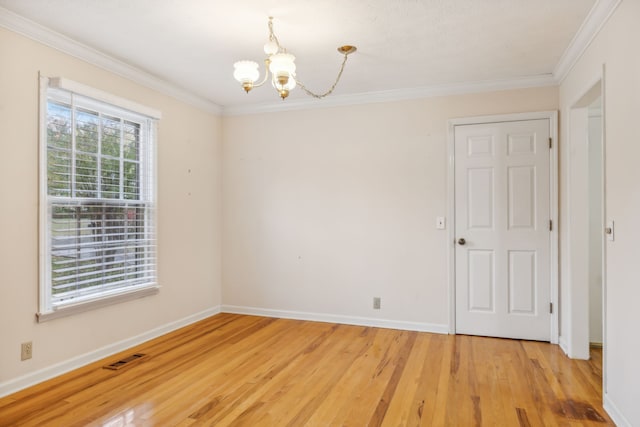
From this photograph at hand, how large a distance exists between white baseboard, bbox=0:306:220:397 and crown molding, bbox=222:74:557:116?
97.7 inches

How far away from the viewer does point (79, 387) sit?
9.14 ft

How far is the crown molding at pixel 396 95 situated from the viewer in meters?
3.83

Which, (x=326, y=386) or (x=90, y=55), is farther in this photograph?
(x=90, y=55)

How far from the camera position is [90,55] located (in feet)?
10.5

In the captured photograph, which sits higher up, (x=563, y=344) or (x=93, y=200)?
(x=93, y=200)

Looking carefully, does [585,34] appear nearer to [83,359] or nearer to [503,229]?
[503,229]

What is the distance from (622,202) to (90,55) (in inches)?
151

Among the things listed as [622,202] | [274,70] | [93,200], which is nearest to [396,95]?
[274,70]

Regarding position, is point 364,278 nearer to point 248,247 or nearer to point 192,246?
point 248,247

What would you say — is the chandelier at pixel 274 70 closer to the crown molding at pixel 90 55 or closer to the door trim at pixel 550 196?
the crown molding at pixel 90 55

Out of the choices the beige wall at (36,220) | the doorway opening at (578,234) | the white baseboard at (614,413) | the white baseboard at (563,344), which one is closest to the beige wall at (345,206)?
the beige wall at (36,220)

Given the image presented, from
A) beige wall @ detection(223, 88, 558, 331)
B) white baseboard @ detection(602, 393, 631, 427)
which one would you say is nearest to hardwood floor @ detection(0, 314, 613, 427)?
white baseboard @ detection(602, 393, 631, 427)

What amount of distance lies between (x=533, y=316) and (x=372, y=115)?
256 cm

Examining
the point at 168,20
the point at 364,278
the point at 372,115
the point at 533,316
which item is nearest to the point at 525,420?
the point at 533,316
